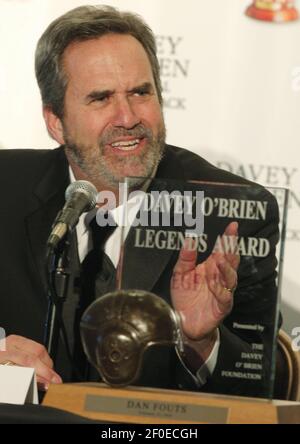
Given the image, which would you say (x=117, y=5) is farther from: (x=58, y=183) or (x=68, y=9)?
(x=58, y=183)

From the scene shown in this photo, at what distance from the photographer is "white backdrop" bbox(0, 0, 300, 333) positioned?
11.4 feet

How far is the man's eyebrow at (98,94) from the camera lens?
3.43 m

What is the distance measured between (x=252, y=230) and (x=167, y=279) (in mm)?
212

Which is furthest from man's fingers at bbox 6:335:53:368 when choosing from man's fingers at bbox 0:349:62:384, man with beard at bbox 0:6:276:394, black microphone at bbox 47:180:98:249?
man with beard at bbox 0:6:276:394

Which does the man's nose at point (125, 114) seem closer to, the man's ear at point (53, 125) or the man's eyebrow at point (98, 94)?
the man's eyebrow at point (98, 94)

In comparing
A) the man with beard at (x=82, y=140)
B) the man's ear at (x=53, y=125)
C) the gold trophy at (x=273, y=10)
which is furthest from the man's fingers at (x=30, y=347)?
the gold trophy at (x=273, y=10)

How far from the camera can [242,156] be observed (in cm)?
350

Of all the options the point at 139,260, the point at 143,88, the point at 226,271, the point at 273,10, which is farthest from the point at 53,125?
the point at 226,271

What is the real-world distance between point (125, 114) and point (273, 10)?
0.63 meters

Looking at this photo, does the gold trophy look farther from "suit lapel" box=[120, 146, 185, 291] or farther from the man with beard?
"suit lapel" box=[120, 146, 185, 291]

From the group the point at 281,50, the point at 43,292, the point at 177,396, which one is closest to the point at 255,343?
the point at 177,396

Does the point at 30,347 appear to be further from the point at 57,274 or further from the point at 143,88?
the point at 143,88

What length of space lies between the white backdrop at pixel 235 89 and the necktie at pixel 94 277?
541 mm

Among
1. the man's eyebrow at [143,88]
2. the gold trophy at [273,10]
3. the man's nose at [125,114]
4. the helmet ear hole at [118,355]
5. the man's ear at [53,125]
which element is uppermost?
the gold trophy at [273,10]
